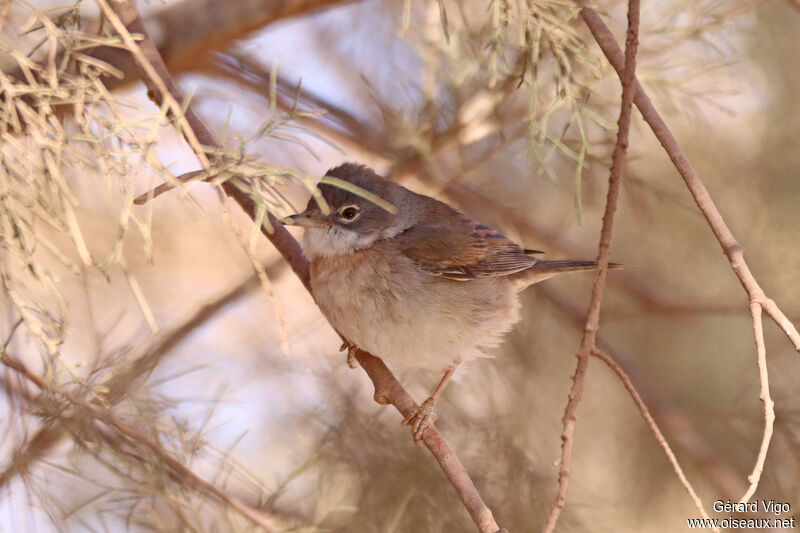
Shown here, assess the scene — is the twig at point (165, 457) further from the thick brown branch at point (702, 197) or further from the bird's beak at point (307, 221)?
the thick brown branch at point (702, 197)

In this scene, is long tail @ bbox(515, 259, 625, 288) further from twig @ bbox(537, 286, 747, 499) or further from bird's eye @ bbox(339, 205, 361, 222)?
bird's eye @ bbox(339, 205, 361, 222)

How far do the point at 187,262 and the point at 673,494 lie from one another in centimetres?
357

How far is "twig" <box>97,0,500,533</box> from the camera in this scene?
244cm

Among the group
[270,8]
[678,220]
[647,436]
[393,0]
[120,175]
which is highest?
[393,0]

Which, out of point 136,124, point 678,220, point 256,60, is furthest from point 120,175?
point 678,220

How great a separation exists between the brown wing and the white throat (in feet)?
0.72

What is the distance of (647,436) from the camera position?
198 inches

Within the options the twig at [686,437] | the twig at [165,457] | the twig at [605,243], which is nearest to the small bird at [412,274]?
the twig at [165,457]

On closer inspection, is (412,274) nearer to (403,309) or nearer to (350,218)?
(403,309)

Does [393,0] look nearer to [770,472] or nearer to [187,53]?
[187,53]

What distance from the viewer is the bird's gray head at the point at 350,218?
3453 millimetres

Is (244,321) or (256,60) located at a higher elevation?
(256,60)

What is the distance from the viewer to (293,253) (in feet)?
10.9

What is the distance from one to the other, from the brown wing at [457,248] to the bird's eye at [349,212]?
225 millimetres
